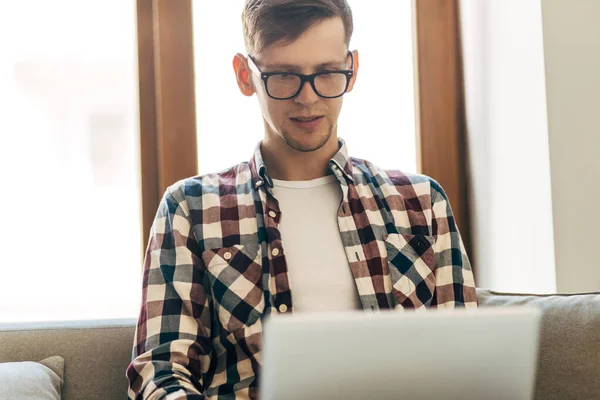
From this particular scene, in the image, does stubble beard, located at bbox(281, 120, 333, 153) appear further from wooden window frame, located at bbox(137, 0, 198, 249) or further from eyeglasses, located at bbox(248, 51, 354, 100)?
wooden window frame, located at bbox(137, 0, 198, 249)

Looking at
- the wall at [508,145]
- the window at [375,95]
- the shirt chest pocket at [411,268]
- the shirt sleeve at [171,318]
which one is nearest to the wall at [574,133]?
the wall at [508,145]

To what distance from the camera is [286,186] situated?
1445 millimetres

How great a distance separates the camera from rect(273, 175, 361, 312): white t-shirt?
1.32 meters

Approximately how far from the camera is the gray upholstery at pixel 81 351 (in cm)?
138

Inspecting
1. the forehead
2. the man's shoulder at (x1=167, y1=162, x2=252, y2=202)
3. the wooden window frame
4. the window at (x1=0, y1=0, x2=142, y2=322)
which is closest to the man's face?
the forehead

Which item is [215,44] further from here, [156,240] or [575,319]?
[575,319]

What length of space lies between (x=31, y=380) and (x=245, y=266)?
1.34ft

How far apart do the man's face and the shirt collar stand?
7cm

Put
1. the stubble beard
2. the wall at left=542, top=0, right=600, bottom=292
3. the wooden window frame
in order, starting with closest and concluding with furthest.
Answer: the stubble beard
the wall at left=542, top=0, right=600, bottom=292
the wooden window frame

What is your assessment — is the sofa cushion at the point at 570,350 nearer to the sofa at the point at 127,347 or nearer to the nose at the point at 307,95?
the sofa at the point at 127,347

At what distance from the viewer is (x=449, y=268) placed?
55.3 inches

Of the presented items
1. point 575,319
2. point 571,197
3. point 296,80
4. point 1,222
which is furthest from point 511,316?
point 1,222

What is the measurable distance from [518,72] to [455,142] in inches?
13.6

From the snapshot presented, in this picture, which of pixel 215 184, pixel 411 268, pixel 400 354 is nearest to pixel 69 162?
pixel 215 184
